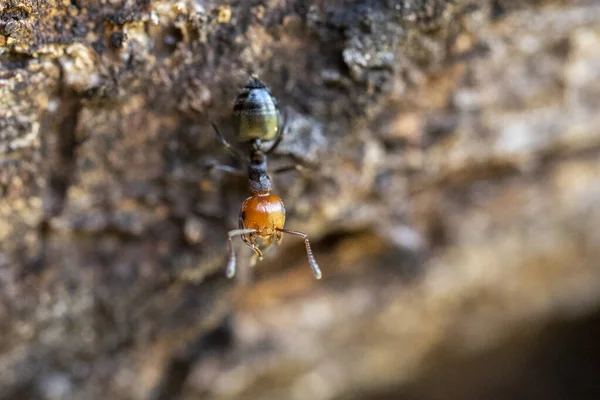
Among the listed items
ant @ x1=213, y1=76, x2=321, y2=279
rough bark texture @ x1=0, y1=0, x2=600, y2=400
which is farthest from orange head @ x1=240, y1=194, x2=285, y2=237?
rough bark texture @ x1=0, y1=0, x2=600, y2=400

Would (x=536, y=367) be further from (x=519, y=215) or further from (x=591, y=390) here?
(x=519, y=215)

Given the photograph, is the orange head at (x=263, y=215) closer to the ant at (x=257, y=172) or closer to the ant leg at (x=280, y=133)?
the ant at (x=257, y=172)

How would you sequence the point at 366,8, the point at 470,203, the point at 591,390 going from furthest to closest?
1. the point at 591,390
2. the point at 470,203
3. the point at 366,8

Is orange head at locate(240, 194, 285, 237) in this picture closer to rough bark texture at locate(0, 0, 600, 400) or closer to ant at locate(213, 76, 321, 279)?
ant at locate(213, 76, 321, 279)

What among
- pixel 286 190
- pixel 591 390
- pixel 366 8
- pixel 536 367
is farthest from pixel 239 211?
pixel 591 390

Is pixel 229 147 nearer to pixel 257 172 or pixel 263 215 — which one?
pixel 257 172

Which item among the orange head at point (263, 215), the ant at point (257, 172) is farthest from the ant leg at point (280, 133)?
the orange head at point (263, 215)

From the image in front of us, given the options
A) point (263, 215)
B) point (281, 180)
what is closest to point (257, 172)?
point (281, 180)
